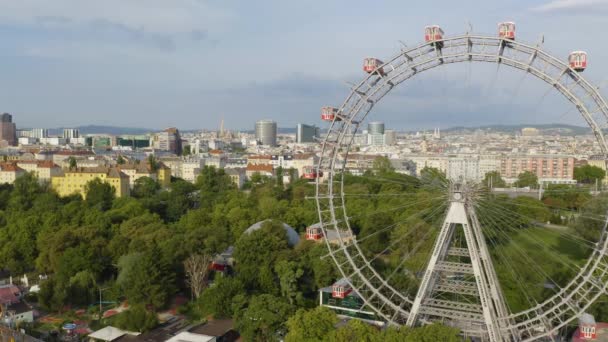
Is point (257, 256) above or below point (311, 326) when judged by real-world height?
above

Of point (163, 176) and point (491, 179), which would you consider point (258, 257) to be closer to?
point (491, 179)

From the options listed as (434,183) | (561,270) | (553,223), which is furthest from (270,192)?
(434,183)

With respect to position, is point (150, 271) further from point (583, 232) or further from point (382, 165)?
point (382, 165)

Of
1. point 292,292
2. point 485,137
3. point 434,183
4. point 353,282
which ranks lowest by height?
point 292,292

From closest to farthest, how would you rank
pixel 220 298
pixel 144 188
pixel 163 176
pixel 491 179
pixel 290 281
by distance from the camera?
pixel 491 179 → pixel 220 298 → pixel 290 281 → pixel 144 188 → pixel 163 176

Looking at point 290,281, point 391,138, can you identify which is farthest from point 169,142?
point 290,281
